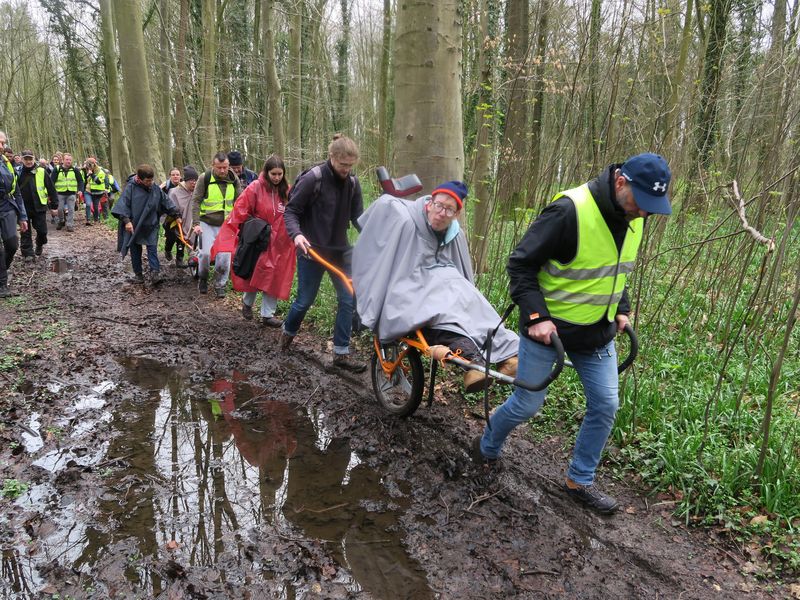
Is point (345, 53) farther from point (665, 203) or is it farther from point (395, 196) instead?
point (665, 203)

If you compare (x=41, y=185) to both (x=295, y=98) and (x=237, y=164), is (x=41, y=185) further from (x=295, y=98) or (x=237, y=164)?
(x=295, y=98)

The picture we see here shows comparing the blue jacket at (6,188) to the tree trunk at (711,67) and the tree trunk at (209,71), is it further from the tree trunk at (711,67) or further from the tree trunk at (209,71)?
the tree trunk at (711,67)

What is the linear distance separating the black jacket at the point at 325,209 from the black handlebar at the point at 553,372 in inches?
107

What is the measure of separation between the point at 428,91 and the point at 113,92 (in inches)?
558

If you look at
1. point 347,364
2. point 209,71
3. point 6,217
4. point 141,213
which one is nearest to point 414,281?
point 347,364

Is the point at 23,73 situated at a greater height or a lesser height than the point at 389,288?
greater

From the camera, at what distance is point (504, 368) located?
356 cm

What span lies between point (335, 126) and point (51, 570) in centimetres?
2268

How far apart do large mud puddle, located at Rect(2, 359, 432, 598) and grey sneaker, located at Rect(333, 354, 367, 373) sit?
87 cm

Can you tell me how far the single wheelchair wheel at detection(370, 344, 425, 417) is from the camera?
4.04 metres

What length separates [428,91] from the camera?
4953 mm

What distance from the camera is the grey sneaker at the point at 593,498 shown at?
3381 mm

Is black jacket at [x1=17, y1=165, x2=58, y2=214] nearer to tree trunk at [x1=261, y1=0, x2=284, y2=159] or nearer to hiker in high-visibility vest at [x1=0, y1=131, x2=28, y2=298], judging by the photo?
hiker in high-visibility vest at [x1=0, y1=131, x2=28, y2=298]

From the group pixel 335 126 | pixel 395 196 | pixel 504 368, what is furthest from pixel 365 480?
pixel 335 126
